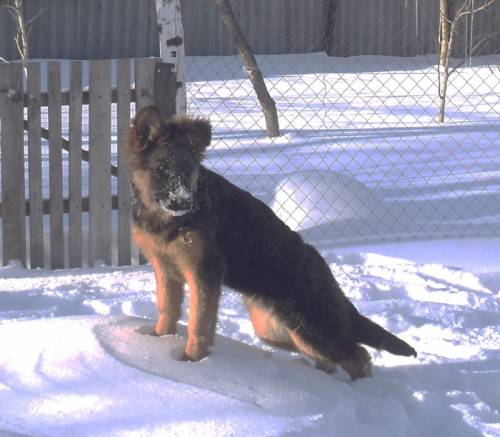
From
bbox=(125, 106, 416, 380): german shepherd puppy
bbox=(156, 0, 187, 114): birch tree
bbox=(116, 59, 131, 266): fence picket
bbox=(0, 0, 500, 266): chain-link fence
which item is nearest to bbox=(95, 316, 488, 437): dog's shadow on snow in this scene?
bbox=(125, 106, 416, 380): german shepherd puppy

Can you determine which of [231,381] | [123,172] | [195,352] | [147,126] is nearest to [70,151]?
[123,172]

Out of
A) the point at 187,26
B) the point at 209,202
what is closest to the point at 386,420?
the point at 209,202

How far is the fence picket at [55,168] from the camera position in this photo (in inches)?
275

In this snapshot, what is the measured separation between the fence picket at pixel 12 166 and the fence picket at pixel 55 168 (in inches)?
9.1

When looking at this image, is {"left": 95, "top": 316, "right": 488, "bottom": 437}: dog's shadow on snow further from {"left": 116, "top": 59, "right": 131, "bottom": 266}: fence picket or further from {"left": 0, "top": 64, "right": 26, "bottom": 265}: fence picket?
{"left": 0, "top": 64, "right": 26, "bottom": 265}: fence picket

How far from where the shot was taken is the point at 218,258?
4.20 meters

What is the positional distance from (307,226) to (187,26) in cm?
1531

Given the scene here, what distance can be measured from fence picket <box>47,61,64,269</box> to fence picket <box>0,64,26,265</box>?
0.23 meters

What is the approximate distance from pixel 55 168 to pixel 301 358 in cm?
319

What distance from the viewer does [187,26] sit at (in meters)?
22.1

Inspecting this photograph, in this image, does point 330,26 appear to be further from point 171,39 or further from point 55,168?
point 55,168

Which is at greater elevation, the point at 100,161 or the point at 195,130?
the point at 195,130

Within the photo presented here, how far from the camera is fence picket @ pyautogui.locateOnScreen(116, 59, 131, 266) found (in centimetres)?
698

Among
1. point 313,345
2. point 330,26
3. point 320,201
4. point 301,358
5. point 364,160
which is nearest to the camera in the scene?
point 313,345
